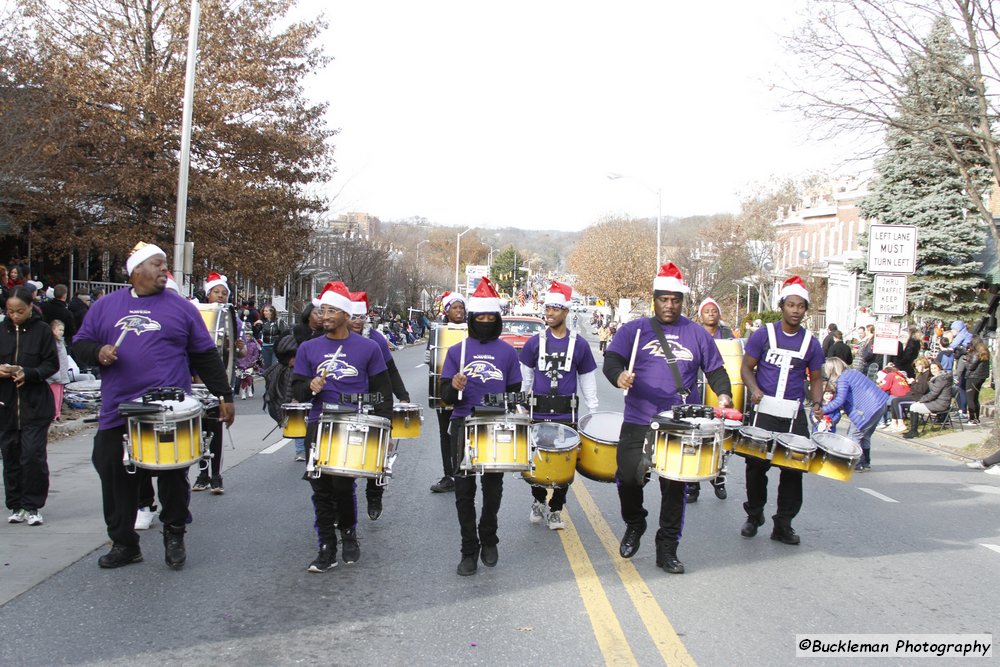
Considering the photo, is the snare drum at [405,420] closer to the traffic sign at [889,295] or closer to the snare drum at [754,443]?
the snare drum at [754,443]

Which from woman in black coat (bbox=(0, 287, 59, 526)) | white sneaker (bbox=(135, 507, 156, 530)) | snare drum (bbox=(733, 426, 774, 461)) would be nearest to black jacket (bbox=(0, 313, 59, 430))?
woman in black coat (bbox=(0, 287, 59, 526))

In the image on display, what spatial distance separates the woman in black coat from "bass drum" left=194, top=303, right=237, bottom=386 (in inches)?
73.5

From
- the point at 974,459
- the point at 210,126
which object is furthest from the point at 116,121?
the point at 974,459

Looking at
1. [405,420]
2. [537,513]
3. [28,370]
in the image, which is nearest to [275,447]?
[405,420]

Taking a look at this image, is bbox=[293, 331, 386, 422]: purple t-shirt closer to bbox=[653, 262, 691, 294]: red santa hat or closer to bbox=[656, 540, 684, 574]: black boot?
bbox=[653, 262, 691, 294]: red santa hat

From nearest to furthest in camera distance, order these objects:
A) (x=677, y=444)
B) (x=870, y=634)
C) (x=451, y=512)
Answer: (x=870, y=634) < (x=677, y=444) < (x=451, y=512)

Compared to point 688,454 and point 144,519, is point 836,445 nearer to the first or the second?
point 688,454

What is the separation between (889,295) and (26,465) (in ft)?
51.4

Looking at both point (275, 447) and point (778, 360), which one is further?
point (275, 447)

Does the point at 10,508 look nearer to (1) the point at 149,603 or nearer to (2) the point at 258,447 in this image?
(1) the point at 149,603

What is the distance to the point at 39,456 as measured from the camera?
766 centimetres

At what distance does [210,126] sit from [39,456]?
17789 millimetres

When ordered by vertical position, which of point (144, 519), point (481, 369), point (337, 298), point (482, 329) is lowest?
point (144, 519)

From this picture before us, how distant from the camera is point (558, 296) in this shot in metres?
7.98
